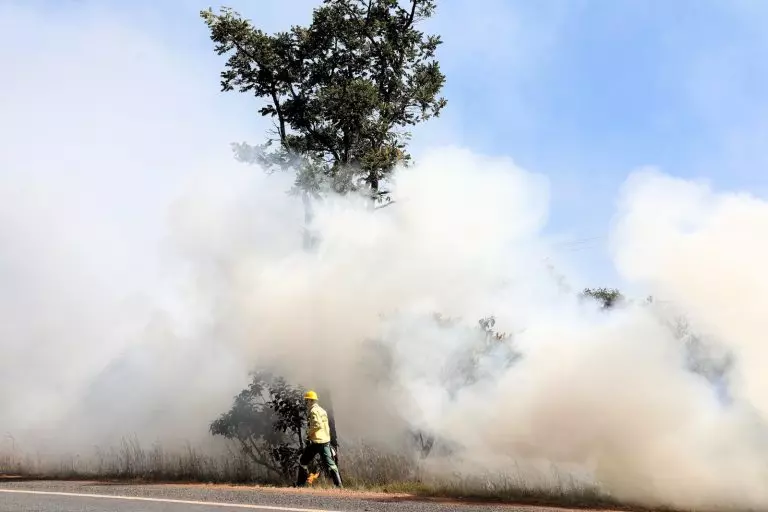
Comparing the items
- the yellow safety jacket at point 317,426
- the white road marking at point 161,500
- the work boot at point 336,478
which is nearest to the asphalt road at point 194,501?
the white road marking at point 161,500

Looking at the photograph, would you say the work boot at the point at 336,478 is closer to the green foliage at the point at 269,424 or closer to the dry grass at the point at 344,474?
the dry grass at the point at 344,474

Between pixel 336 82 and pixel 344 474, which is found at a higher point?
pixel 336 82

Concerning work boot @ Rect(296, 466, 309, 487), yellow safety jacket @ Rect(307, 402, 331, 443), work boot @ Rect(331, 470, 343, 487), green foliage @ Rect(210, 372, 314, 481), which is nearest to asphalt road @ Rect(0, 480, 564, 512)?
work boot @ Rect(331, 470, 343, 487)

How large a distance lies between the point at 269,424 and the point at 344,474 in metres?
2.51

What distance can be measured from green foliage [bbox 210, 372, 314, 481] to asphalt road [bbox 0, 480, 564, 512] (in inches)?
88.8

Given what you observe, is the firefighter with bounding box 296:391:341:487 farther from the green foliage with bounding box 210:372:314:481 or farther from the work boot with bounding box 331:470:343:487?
the green foliage with bounding box 210:372:314:481

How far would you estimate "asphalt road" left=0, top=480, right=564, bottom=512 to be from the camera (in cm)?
1062

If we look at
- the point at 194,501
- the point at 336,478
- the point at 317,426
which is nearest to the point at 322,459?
the point at 336,478

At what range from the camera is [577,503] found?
11.3 metres

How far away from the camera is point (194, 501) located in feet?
37.9

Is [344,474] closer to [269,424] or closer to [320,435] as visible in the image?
[320,435]

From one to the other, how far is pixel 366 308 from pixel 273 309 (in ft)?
7.26

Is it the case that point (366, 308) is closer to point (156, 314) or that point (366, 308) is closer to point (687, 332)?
point (687, 332)

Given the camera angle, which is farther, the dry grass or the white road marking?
the dry grass
